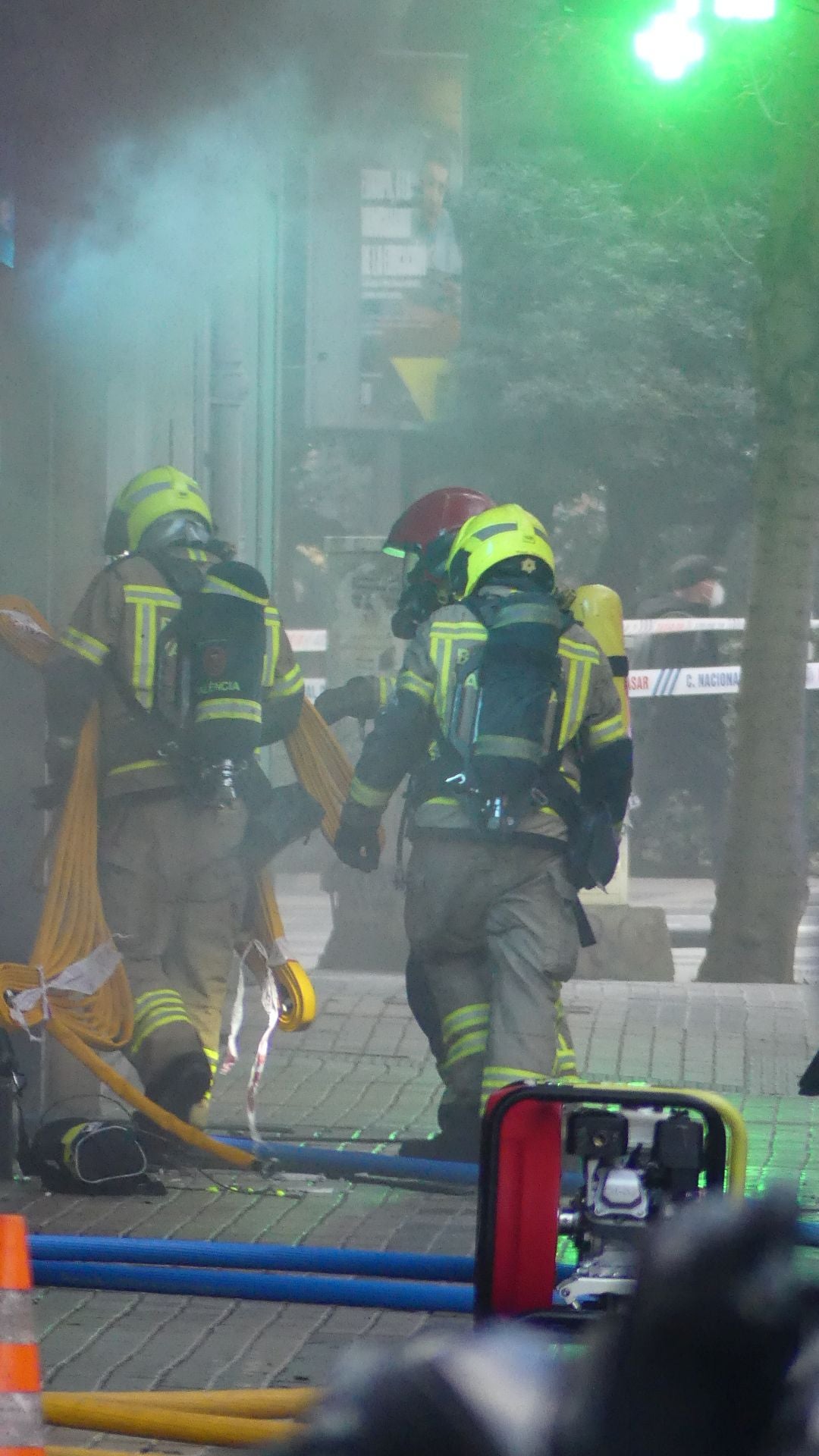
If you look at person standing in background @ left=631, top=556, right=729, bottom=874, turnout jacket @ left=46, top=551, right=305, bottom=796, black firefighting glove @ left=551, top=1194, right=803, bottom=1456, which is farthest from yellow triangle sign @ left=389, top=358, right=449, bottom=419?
black firefighting glove @ left=551, top=1194, right=803, bottom=1456

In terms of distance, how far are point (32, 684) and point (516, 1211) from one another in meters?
3.81

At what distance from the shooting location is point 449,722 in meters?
5.71

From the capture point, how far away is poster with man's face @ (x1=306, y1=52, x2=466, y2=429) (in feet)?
40.5

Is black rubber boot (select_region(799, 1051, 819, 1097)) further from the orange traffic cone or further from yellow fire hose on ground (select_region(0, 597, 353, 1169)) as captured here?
the orange traffic cone

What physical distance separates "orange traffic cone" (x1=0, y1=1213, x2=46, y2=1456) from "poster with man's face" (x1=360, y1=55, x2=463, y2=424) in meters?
10.4

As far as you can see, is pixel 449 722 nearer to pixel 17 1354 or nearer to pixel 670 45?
pixel 17 1354

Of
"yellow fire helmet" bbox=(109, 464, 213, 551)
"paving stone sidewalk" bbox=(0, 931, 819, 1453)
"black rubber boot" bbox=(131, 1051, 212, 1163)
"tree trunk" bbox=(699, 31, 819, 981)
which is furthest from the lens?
"tree trunk" bbox=(699, 31, 819, 981)

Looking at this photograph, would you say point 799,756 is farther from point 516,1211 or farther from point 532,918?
point 516,1211

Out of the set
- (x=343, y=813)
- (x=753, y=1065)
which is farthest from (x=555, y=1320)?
(x=753, y=1065)

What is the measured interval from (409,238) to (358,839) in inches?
338

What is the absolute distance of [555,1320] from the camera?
2.51m

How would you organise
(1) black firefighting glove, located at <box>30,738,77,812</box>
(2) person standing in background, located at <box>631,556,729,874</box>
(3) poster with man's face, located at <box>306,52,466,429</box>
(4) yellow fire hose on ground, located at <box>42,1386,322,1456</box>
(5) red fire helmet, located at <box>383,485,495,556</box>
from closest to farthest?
1. (4) yellow fire hose on ground, located at <box>42,1386,322,1456</box>
2. (1) black firefighting glove, located at <box>30,738,77,812</box>
3. (5) red fire helmet, located at <box>383,485,495,556</box>
4. (3) poster with man's face, located at <box>306,52,466,429</box>
5. (2) person standing in background, located at <box>631,556,729,874</box>

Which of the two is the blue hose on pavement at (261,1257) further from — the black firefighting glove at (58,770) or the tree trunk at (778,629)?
Result: the tree trunk at (778,629)

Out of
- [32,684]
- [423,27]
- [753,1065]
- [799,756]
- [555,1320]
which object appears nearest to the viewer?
[555,1320]
